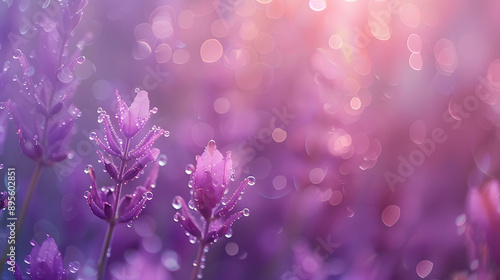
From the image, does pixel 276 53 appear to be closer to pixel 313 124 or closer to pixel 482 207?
pixel 313 124

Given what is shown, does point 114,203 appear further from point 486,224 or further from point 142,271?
point 486,224

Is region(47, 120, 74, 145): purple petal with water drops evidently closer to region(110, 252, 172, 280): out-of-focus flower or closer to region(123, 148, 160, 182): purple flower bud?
region(123, 148, 160, 182): purple flower bud

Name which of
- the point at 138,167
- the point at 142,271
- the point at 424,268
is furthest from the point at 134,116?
the point at 424,268

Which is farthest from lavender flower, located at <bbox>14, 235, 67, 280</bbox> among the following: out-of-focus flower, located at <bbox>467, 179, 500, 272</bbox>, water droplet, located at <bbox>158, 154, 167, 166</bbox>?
out-of-focus flower, located at <bbox>467, 179, 500, 272</bbox>

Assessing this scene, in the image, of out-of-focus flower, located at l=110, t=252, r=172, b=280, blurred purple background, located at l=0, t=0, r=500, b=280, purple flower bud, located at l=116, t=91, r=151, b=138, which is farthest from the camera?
blurred purple background, located at l=0, t=0, r=500, b=280

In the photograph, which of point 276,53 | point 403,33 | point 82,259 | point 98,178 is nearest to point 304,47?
point 276,53
